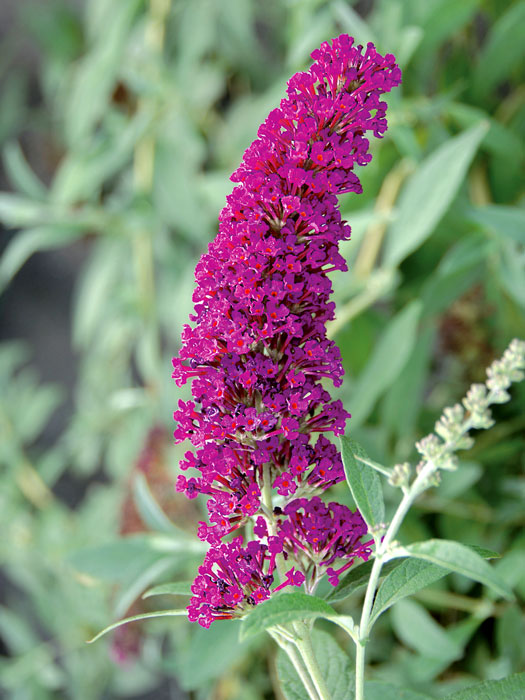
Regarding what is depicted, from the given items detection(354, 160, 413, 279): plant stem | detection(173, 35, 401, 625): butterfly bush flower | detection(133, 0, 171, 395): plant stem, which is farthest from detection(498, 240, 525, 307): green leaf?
detection(133, 0, 171, 395): plant stem

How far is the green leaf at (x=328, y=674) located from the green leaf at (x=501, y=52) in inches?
21.3

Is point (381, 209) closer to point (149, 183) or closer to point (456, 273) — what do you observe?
point (456, 273)

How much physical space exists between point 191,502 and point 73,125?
50 cm

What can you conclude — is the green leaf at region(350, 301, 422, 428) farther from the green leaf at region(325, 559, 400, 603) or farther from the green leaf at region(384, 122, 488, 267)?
the green leaf at region(325, 559, 400, 603)

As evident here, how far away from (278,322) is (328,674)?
0.57 feet

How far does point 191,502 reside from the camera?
0.81 metres

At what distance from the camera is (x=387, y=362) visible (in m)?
0.53

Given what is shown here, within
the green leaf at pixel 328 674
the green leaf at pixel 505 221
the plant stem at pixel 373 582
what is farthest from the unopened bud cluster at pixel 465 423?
the green leaf at pixel 505 221

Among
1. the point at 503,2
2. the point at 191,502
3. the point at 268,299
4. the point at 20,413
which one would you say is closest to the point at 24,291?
the point at 20,413

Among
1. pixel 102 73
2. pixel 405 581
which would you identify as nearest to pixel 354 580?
pixel 405 581

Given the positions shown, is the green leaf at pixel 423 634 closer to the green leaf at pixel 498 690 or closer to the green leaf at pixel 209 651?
the green leaf at pixel 209 651

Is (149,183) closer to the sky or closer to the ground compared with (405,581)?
closer to the sky

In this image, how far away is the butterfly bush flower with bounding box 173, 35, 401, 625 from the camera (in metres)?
0.27

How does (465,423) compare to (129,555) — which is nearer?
(465,423)
